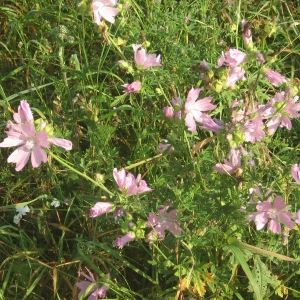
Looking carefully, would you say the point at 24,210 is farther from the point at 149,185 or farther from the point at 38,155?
the point at 38,155

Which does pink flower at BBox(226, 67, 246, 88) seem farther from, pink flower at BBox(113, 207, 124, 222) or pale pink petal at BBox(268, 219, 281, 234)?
pink flower at BBox(113, 207, 124, 222)

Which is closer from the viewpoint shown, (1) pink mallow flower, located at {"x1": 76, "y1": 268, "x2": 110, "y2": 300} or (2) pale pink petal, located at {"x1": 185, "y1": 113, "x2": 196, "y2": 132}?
(2) pale pink petal, located at {"x1": 185, "y1": 113, "x2": 196, "y2": 132}

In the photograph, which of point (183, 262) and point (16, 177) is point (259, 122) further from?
point (16, 177)

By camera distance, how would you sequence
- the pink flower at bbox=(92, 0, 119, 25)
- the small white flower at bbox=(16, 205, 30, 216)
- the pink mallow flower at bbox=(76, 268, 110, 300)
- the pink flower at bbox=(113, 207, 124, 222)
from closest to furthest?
1. the pink flower at bbox=(92, 0, 119, 25)
2. the pink flower at bbox=(113, 207, 124, 222)
3. the pink mallow flower at bbox=(76, 268, 110, 300)
4. the small white flower at bbox=(16, 205, 30, 216)

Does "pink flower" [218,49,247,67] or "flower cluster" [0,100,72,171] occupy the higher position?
"pink flower" [218,49,247,67]

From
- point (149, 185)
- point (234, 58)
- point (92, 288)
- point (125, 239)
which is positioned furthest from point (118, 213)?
point (234, 58)

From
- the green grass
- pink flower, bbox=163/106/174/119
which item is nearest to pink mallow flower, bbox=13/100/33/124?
the green grass

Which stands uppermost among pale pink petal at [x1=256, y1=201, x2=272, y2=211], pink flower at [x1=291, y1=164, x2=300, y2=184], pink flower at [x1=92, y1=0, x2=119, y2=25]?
pink flower at [x1=92, y1=0, x2=119, y2=25]
